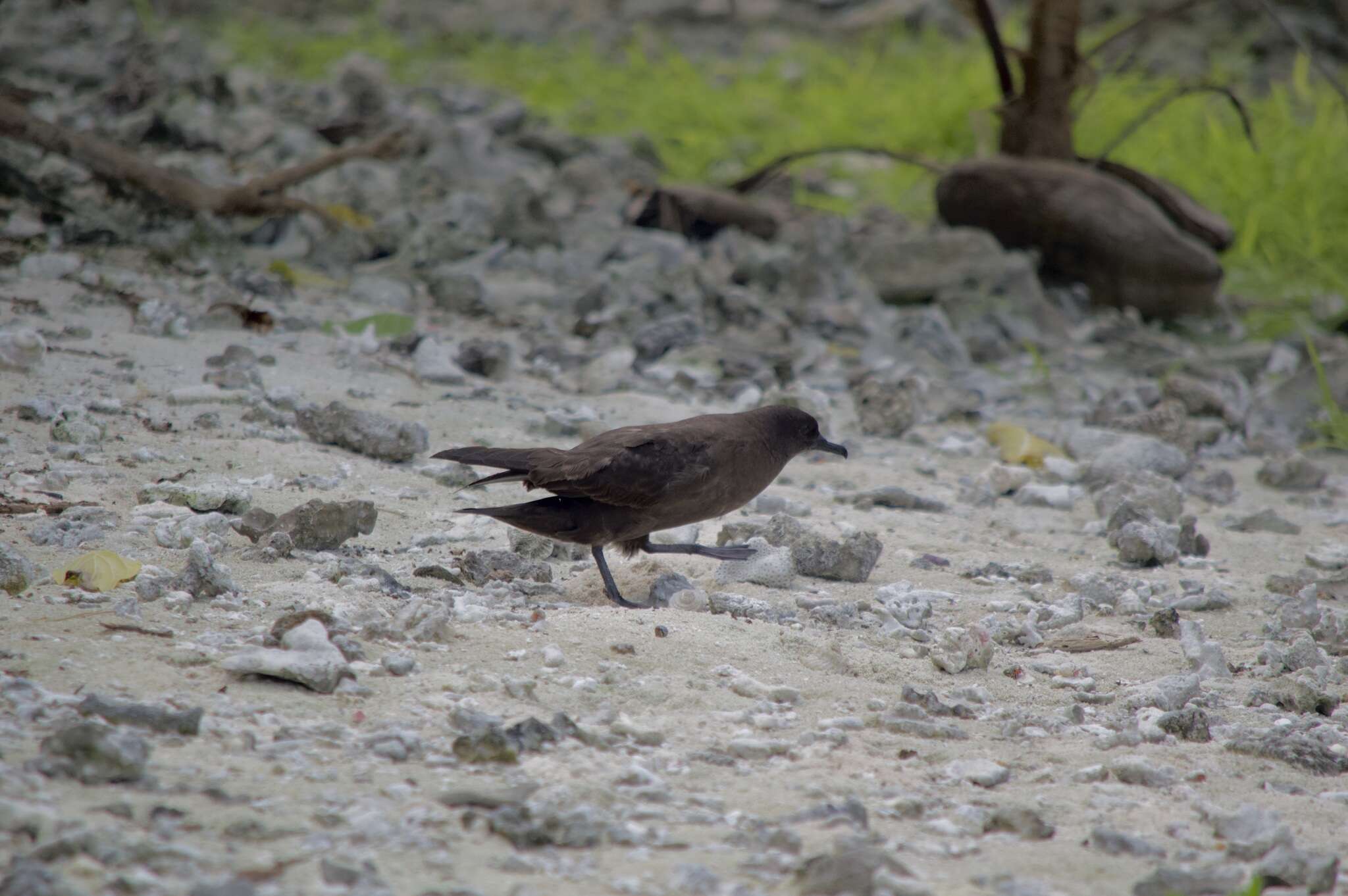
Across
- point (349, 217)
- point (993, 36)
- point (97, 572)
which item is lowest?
point (97, 572)

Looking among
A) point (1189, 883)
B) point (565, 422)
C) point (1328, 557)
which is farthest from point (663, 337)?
point (1189, 883)

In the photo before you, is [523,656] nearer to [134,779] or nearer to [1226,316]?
[134,779]

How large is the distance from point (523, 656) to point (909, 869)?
1.05m

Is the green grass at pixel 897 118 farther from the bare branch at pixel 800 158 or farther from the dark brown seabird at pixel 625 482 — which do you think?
the dark brown seabird at pixel 625 482

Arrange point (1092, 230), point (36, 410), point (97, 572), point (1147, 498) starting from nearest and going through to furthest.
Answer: point (97, 572) → point (36, 410) → point (1147, 498) → point (1092, 230)

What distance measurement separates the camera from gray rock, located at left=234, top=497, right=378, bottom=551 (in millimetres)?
3412

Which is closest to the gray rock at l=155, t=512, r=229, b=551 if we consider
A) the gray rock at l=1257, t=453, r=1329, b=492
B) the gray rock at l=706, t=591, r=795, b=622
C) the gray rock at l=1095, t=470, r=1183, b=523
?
the gray rock at l=706, t=591, r=795, b=622

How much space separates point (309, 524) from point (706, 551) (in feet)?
3.52

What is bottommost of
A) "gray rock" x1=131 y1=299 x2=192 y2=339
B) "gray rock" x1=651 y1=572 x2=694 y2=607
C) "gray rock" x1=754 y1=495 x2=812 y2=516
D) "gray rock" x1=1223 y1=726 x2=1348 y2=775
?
"gray rock" x1=754 y1=495 x2=812 y2=516

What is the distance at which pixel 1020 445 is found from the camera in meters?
5.22

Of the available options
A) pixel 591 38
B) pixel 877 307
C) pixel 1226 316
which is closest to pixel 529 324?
pixel 877 307

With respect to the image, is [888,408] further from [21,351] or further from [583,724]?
[21,351]

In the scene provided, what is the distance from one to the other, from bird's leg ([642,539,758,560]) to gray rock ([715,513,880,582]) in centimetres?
13

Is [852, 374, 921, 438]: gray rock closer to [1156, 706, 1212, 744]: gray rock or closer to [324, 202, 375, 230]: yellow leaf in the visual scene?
[1156, 706, 1212, 744]: gray rock
